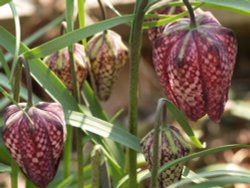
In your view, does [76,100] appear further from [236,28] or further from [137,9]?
[236,28]

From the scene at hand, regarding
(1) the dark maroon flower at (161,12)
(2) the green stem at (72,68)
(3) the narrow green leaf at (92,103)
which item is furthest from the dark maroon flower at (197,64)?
(3) the narrow green leaf at (92,103)

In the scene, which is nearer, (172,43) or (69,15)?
(172,43)

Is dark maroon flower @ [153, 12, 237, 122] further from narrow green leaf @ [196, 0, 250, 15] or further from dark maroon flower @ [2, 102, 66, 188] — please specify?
dark maroon flower @ [2, 102, 66, 188]

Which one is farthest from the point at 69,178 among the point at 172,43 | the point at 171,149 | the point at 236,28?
the point at 236,28

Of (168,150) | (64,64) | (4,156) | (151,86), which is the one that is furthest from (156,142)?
Result: (151,86)

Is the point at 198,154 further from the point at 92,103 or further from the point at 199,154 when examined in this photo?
the point at 92,103

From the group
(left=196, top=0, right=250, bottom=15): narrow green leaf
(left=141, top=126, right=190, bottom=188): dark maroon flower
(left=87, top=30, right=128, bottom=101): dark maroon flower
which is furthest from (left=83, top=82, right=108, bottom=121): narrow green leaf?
(left=196, top=0, right=250, bottom=15): narrow green leaf

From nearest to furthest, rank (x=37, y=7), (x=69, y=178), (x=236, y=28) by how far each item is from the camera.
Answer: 1. (x=69, y=178)
2. (x=37, y=7)
3. (x=236, y=28)
